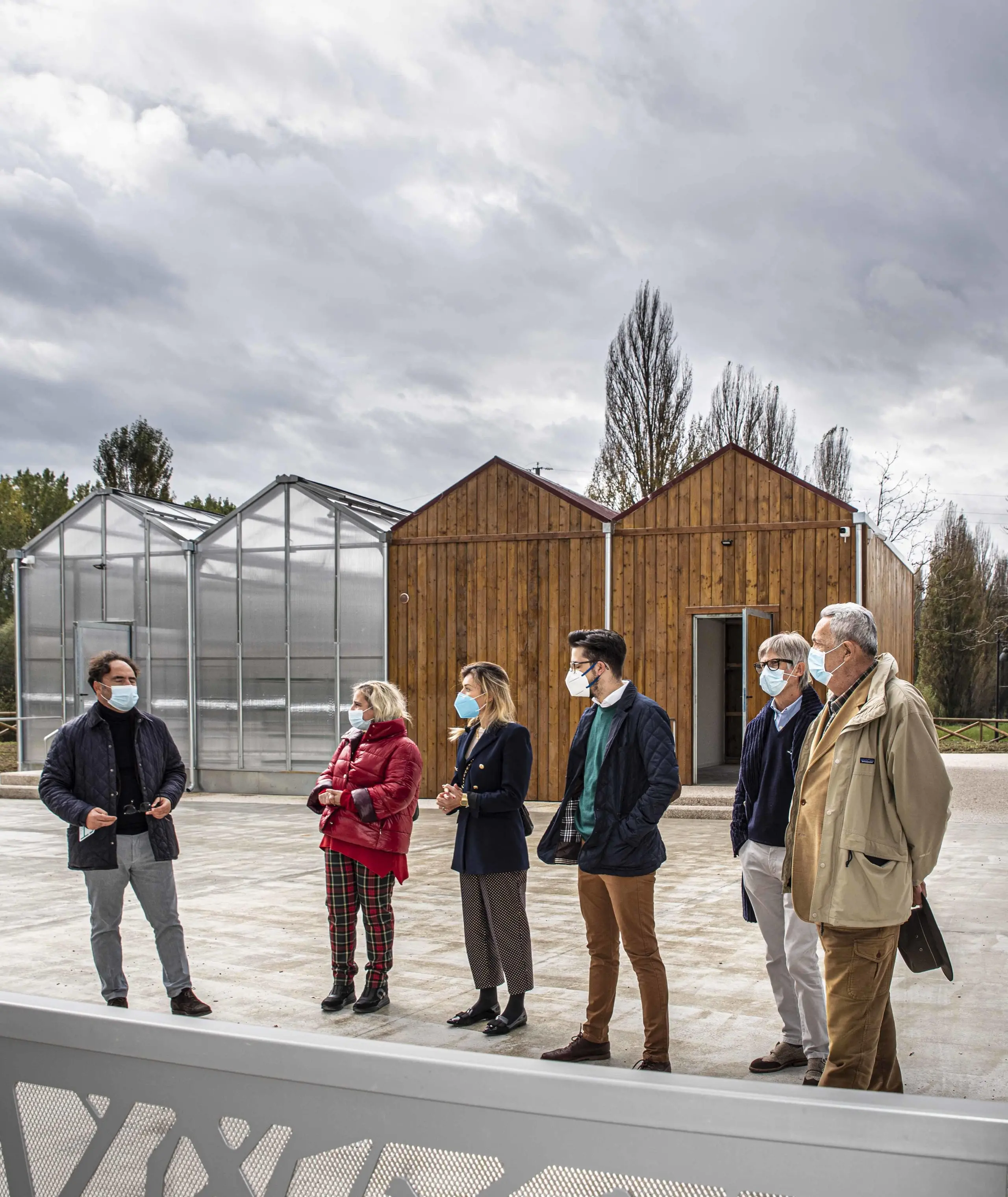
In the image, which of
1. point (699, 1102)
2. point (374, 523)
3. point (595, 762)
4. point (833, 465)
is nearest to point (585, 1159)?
point (699, 1102)

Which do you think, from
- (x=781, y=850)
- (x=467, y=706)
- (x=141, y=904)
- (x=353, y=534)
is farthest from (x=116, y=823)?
(x=353, y=534)

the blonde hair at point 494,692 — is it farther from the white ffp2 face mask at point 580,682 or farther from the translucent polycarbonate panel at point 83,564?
the translucent polycarbonate panel at point 83,564

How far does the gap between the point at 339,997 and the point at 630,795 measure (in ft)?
6.79

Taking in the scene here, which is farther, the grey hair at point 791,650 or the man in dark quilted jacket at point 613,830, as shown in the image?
the grey hair at point 791,650

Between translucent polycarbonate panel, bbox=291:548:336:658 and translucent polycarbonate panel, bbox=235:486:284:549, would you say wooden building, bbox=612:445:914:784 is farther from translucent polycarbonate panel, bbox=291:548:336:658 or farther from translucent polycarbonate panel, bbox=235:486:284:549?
translucent polycarbonate panel, bbox=235:486:284:549

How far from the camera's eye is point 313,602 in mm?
17500

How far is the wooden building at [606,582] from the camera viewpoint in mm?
15227

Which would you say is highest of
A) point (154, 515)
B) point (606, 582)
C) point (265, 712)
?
point (154, 515)

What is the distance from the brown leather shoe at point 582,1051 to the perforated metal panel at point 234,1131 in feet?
9.38

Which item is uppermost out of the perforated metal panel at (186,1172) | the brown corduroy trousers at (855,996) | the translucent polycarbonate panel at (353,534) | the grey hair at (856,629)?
the translucent polycarbonate panel at (353,534)

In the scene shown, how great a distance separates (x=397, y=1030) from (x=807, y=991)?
1900mm

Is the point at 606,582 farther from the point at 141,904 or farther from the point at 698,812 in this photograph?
the point at 141,904

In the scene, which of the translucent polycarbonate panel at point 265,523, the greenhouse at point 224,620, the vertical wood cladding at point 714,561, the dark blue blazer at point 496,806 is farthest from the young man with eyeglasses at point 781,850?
the translucent polycarbonate panel at point 265,523

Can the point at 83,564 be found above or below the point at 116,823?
above
